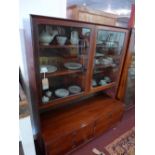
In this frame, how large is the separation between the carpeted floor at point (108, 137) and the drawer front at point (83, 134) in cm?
10

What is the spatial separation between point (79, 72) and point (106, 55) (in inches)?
21.3

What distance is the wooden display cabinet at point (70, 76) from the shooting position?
4.15ft

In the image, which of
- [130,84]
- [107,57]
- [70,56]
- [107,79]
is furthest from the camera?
[130,84]

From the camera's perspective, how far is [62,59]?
5.24ft

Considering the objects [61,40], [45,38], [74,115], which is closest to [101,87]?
[74,115]

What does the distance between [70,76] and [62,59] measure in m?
0.28

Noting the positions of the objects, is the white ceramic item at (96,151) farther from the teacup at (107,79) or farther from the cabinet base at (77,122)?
the teacup at (107,79)

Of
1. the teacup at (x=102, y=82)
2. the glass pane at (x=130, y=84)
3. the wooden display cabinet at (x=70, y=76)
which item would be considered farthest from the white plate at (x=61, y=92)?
the glass pane at (x=130, y=84)

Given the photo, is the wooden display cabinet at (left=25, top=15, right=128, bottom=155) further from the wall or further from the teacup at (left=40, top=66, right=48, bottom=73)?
the wall

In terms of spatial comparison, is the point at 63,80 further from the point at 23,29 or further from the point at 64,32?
the point at 23,29

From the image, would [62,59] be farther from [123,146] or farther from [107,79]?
[123,146]

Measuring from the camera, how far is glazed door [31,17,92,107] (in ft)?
4.26

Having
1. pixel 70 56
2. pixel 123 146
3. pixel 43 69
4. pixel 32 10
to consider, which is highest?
pixel 32 10

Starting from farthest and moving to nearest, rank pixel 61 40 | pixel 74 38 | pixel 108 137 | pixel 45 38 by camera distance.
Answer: pixel 108 137
pixel 74 38
pixel 61 40
pixel 45 38
